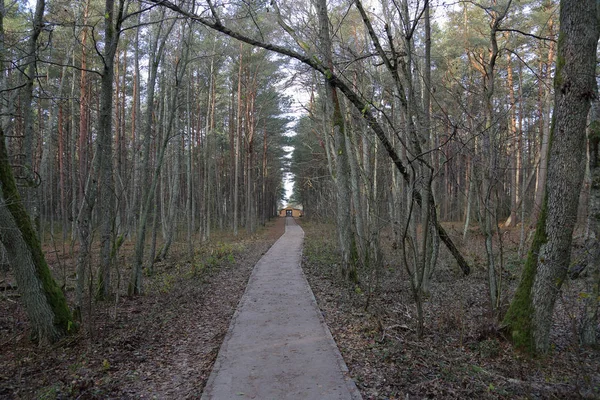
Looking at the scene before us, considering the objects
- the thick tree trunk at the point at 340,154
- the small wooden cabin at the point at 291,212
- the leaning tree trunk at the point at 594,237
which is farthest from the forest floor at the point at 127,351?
the small wooden cabin at the point at 291,212

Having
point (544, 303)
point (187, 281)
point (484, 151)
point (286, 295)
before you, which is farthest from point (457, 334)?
point (187, 281)

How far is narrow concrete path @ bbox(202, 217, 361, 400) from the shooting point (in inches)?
150

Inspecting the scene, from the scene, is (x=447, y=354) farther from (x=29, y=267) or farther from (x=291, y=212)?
(x=291, y=212)

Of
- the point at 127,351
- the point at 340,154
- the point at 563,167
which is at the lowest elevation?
the point at 127,351

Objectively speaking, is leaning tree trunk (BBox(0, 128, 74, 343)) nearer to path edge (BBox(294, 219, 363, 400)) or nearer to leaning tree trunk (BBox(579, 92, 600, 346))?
path edge (BBox(294, 219, 363, 400))

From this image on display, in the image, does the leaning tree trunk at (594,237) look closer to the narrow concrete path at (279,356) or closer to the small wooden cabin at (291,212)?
the narrow concrete path at (279,356)

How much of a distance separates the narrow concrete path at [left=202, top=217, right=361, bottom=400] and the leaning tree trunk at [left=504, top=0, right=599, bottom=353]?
2335mm

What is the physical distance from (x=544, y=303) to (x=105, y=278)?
6.98 m

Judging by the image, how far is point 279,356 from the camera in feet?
15.6

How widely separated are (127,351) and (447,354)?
4117 mm

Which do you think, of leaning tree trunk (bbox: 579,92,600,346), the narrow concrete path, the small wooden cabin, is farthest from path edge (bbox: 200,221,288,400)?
the small wooden cabin

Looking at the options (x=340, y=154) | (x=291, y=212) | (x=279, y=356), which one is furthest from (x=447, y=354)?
(x=291, y=212)

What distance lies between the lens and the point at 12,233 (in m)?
4.97

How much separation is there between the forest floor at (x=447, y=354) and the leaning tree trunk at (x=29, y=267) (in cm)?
387
